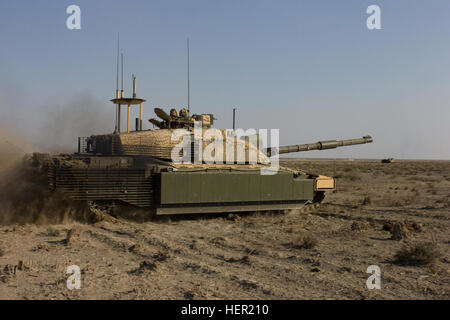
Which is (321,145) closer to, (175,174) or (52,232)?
(175,174)

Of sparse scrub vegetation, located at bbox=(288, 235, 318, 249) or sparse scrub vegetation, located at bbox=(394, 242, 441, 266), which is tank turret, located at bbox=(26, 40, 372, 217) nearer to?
sparse scrub vegetation, located at bbox=(288, 235, 318, 249)

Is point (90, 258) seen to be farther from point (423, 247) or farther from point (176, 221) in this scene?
point (423, 247)

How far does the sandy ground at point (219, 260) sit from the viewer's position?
222 inches

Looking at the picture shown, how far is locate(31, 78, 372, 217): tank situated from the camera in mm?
10570

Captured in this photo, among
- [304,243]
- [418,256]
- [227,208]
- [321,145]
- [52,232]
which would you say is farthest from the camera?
[321,145]

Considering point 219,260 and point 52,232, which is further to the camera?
point 52,232

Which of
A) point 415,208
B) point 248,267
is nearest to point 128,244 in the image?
point 248,267

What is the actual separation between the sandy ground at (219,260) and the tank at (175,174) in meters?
0.64

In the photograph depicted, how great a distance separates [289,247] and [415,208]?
830cm

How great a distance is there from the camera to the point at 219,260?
748 cm

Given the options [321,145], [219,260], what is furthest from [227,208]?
[321,145]

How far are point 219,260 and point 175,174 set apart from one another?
4.27 meters

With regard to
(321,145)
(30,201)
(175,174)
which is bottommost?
(30,201)
